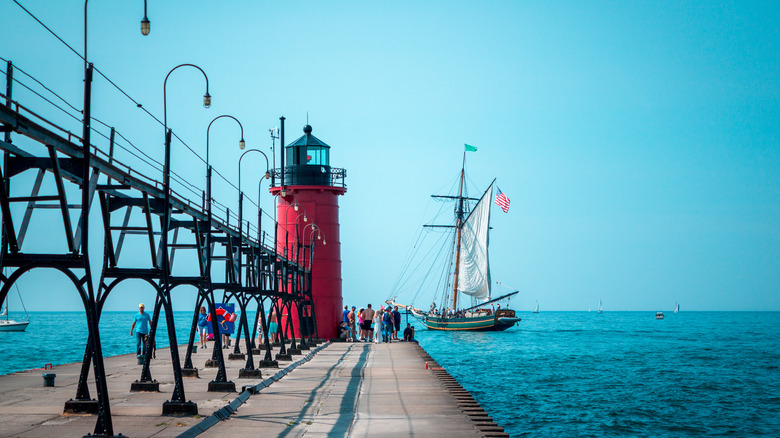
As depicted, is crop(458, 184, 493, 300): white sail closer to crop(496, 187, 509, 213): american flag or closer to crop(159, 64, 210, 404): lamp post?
crop(496, 187, 509, 213): american flag

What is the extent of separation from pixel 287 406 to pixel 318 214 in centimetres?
2342

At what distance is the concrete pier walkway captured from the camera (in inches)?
461

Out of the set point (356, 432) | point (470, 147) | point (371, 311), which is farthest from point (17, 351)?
point (356, 432)

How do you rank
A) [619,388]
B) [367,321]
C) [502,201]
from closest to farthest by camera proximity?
1. [619,388]
2. [367,321]
3. [502,201]

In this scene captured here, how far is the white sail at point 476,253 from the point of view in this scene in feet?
246

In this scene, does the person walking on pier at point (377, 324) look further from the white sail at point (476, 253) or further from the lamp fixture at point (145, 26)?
the white sail at point (476, 253)

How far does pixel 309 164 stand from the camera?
38.1m

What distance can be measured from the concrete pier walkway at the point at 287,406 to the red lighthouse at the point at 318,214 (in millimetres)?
15650

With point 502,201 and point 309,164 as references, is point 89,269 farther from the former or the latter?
point 502,201

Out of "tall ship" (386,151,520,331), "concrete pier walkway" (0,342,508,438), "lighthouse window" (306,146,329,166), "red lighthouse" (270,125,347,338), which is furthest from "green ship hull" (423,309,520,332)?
"concrete pier walkway" (0,342,508,438)

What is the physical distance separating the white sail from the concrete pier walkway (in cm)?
5314

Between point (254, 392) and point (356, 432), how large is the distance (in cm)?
513

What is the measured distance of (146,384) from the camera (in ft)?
52.2

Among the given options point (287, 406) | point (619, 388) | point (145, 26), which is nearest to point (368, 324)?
point (619, 388)
